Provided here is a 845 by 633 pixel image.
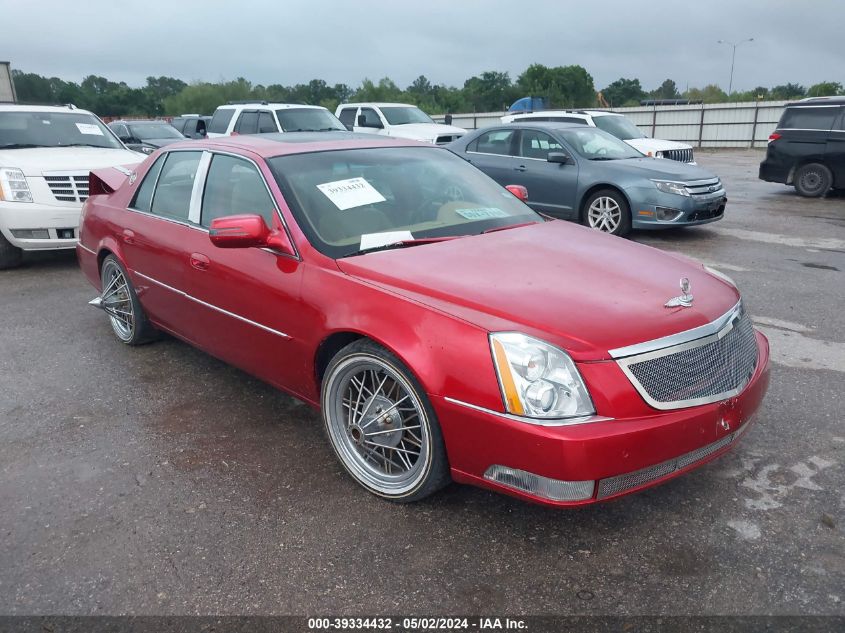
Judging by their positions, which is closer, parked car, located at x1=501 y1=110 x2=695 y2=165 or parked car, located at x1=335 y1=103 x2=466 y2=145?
parked car, located at x1=501 y1=110 x2=695 y2=165

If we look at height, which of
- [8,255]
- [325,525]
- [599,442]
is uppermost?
[599,442]

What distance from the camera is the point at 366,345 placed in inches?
120

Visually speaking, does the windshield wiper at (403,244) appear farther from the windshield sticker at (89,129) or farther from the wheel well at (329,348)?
the windshield sticker at (89,129)

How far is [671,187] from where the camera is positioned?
29.1 ft

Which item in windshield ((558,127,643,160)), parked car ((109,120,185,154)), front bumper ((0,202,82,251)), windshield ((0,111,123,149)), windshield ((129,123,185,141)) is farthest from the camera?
windshield ((129,123,185,141))

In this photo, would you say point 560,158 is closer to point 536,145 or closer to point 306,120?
point 536,145

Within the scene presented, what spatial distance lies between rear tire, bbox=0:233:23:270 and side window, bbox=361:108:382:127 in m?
9.86

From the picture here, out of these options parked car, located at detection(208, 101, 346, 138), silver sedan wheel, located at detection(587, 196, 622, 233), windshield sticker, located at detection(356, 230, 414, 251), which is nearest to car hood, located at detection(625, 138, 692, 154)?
silver sedan wheel, located at detection(587, 196, 622, 233)

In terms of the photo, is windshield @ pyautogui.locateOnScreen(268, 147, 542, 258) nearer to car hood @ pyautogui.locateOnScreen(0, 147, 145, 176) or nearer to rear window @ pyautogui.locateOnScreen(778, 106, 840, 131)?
car hood @ pyautogui.locateOnScreen(0, 147, 145, 176)

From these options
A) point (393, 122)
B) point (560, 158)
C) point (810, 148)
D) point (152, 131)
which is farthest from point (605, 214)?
point (152, 131)

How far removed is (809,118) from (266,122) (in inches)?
401

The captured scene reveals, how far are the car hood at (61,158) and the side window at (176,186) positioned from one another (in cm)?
371

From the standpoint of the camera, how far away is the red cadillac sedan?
8.40 ft

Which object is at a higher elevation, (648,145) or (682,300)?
(648,145)
